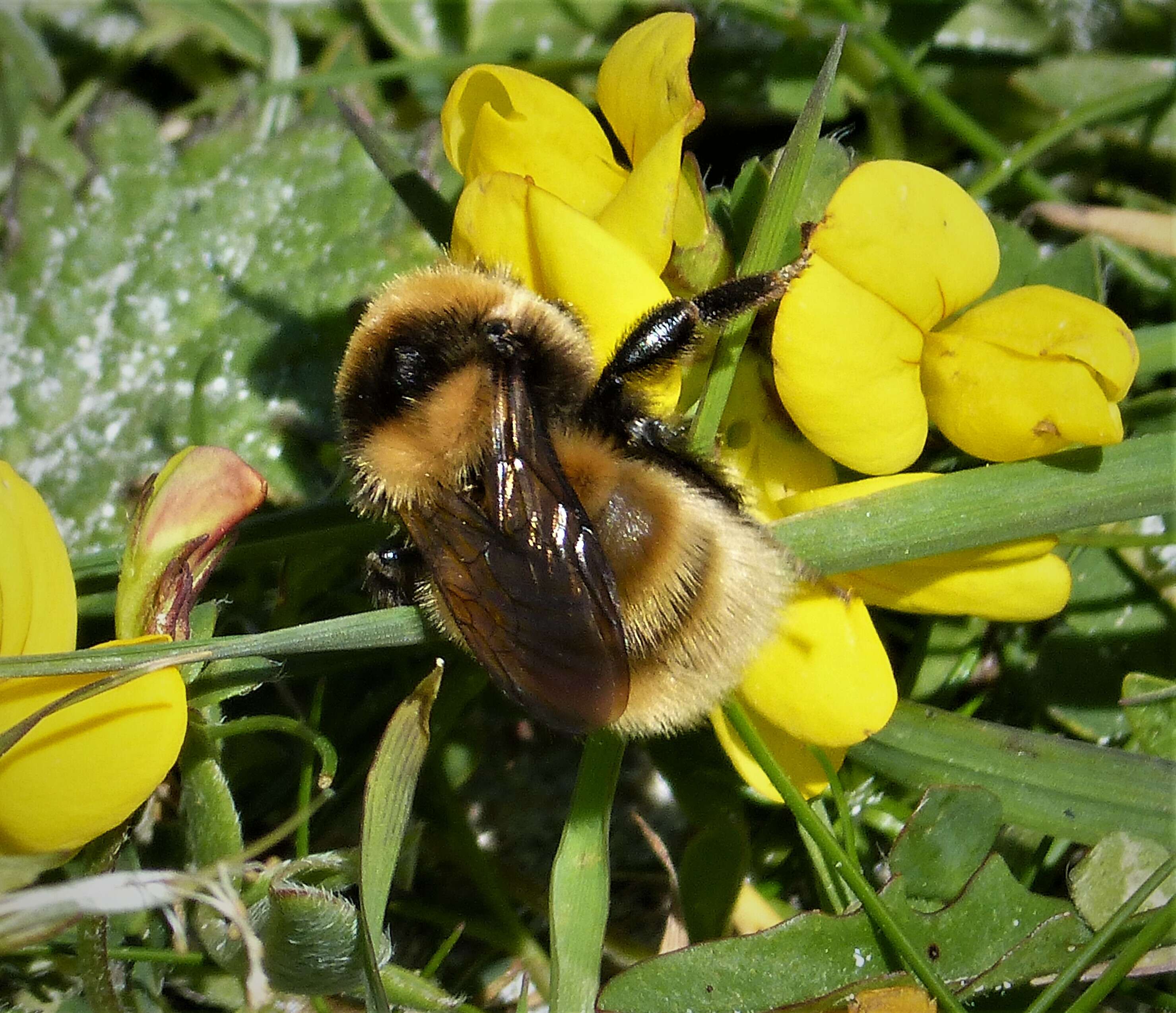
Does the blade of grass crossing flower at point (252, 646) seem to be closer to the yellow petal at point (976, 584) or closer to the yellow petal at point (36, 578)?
the yellow petal at point (36, 578)

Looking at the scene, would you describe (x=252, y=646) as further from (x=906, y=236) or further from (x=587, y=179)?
(x=906, y=236)

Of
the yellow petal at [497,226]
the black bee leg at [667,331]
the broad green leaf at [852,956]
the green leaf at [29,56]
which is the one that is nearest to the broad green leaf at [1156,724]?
the broad green leaf at [852,956]

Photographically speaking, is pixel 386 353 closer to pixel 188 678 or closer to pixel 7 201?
pixel 188 678

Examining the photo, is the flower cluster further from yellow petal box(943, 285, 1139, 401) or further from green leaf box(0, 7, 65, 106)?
green leaf box(0, 7, 65, 106)


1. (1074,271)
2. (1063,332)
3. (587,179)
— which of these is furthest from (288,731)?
(1074,271)

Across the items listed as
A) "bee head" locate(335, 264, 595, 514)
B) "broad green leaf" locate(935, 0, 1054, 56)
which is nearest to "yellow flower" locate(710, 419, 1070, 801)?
"bee head" locate(335, 264, 595, 514)

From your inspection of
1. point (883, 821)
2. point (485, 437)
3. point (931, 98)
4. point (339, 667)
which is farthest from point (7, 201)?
point (883, 821)
